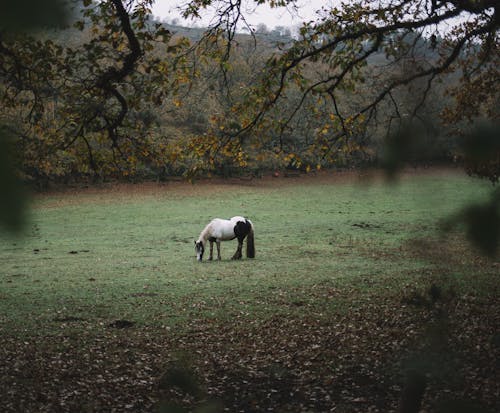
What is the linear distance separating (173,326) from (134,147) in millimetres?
3616

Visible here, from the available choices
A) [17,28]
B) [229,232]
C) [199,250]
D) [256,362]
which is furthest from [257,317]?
[17,28]

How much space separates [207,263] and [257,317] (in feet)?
26.7

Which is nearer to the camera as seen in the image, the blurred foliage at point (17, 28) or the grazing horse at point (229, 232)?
the blurred foliage at point (17, 28)

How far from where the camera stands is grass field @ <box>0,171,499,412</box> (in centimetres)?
147

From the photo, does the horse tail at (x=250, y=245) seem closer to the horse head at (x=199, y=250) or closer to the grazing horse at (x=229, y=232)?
the grazing horse at (x=229, y=232)

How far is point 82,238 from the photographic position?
26188mm

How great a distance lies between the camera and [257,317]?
34.6 ft

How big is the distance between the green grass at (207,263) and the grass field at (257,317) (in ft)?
0.08

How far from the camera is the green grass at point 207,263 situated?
1.46 metres

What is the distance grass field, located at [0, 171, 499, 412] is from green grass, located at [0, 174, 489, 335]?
0.02 m

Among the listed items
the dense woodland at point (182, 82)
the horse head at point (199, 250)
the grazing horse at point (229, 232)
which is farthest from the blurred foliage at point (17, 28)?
the grazing horse at point (229, 232)

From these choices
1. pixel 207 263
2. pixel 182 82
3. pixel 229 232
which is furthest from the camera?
pixel 229 232

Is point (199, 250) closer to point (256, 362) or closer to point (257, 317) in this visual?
point (257, 317)

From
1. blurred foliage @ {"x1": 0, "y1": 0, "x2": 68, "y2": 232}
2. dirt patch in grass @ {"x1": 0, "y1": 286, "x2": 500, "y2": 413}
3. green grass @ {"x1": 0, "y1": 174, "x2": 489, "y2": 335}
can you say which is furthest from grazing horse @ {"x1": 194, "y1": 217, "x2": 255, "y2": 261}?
blurred foliage @ {"x1": 0, "y1": 0, "x2": 68, "y2": 232}
